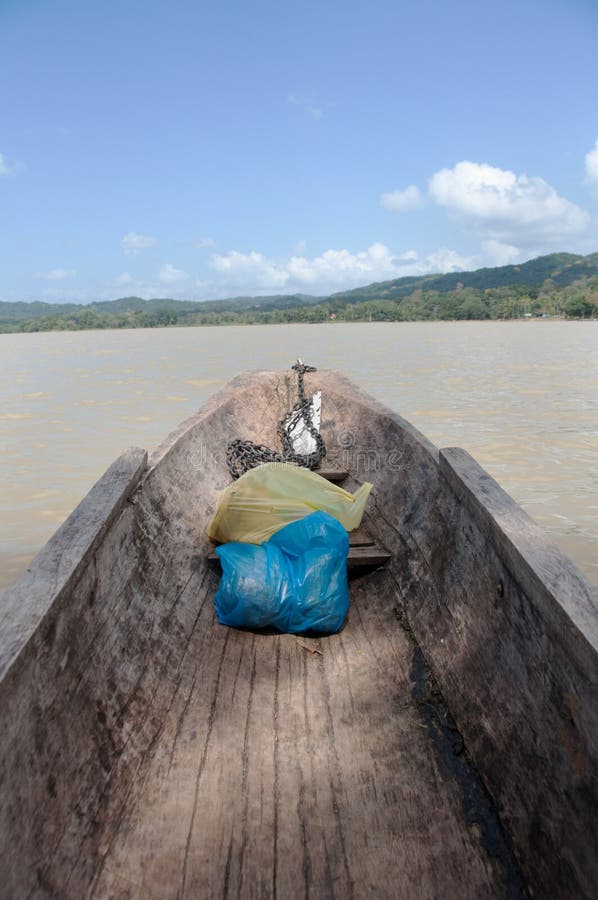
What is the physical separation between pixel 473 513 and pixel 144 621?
3.48ft

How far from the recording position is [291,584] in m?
2.25

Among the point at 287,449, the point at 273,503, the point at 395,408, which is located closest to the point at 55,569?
the point at 273,503

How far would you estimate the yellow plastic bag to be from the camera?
2.61 meters

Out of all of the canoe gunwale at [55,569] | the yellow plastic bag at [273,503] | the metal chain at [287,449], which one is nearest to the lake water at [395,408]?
the metal chain at [287,449]

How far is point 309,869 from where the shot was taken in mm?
1354

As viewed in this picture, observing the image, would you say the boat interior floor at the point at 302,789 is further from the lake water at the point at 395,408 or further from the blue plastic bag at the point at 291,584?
the lake water at the point at 395,408

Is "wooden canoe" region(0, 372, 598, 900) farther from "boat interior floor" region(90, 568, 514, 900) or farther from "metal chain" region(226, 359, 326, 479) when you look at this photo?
"metal chain" region(226, 359, 326, 479)

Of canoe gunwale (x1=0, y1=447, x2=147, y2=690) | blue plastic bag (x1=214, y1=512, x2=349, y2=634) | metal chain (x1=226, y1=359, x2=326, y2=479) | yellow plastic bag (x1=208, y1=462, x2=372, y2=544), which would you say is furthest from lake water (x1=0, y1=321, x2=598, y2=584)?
canoe gunwale (x1=0, y1=447, x2=147, y2=690)

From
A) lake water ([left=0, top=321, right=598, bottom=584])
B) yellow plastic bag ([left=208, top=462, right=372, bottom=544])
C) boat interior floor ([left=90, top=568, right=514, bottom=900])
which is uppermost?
yellow plastic bag ([left=208, top=462, right=372, bottom=544])

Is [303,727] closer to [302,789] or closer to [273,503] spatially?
[302,789]

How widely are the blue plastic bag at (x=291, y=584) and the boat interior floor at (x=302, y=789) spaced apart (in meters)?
0.12

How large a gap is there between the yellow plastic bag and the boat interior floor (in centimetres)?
56

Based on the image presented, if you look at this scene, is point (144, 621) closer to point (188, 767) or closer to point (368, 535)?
point (188, 767)

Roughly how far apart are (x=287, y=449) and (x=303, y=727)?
2534mm
